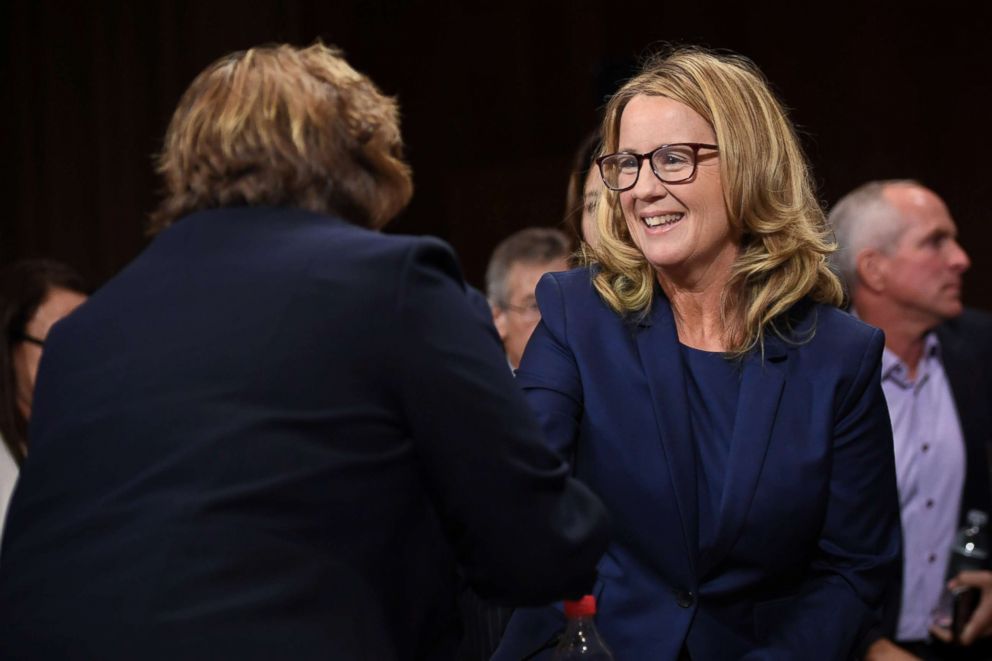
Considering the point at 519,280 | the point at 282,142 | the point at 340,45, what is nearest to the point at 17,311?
the point at 519,280

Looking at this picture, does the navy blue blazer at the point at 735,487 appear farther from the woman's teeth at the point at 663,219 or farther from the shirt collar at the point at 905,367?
the shirt collar at the point at 905,367

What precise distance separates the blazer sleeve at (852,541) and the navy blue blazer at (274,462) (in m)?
0.66

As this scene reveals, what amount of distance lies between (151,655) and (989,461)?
3140 mm

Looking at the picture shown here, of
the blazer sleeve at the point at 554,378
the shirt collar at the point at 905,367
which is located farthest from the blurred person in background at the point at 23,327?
the shirt collar at the point at 905,367

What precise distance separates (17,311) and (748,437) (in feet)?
7.11

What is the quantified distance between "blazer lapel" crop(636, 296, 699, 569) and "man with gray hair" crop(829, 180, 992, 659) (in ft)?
6.16

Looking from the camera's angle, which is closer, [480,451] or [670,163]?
[480,451]

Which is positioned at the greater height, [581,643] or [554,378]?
[554,378]

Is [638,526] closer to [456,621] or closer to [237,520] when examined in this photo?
[456,621]

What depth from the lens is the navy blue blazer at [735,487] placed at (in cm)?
203

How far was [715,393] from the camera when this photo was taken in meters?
2.18

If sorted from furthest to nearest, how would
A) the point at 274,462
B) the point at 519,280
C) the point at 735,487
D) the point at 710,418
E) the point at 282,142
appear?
the point at 519,280 → the point at 710,418 → the point at 735,487 → the point at 282,142 → the point at 274,462

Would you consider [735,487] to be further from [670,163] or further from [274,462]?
[274,462]

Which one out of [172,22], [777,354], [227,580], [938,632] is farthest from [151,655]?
[172,22]
